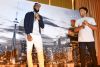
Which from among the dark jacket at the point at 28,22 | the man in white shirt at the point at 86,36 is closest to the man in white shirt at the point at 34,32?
the dark jacket at the point at 28,22

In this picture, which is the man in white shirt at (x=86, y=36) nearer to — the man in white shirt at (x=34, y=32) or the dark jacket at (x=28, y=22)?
the man in white shirt at (x=34, y=32)

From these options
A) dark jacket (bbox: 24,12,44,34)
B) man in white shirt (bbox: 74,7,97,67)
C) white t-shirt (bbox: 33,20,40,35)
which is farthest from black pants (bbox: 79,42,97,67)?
dark jacket (bbox: 24,12,44,34)

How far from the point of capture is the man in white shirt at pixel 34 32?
13.9 feet

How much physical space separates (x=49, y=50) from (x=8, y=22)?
1158 millimetres

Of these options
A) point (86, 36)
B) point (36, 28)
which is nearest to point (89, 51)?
point (86, 36)

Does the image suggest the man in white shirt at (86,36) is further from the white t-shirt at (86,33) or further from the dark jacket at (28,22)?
the dark jacket at (28,22)

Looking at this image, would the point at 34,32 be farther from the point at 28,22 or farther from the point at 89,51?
the point at 89,51

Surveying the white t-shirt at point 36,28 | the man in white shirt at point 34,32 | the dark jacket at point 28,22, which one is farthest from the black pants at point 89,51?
the dark jacket at point 28,22

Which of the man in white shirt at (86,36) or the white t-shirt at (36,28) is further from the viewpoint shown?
the man in white shirt at (86,36)

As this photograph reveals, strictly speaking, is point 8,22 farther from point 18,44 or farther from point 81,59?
point 81,59

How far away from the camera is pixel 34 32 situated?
4.32 m

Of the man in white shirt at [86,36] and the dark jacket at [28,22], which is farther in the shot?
the man in white shirt at [86,36]

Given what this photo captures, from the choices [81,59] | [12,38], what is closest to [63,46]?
[81,59]

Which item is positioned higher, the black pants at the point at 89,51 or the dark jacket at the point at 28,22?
the dark jacket at the point at 28,22
